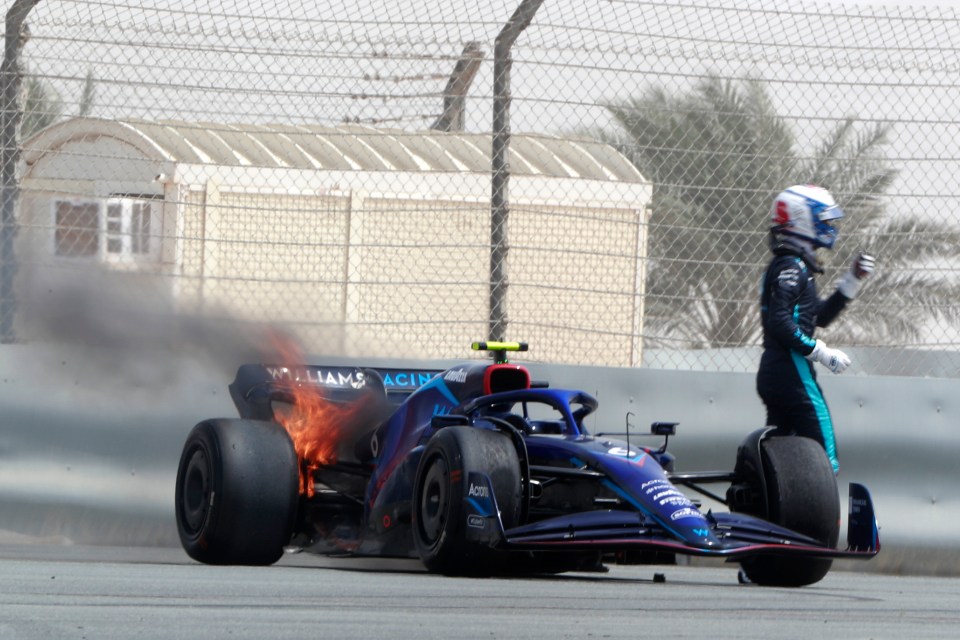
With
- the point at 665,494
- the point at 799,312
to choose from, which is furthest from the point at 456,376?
the point at 799,312

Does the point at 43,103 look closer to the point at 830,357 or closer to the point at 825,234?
the point at 825,234

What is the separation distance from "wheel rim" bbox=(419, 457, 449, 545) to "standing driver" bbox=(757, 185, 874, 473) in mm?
1921

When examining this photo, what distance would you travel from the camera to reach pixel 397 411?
709cm

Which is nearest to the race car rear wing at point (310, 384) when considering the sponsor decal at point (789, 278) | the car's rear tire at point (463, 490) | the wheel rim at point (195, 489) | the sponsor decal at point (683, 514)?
the wheel rim at point (195, 489)

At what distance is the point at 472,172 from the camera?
844 centimetres

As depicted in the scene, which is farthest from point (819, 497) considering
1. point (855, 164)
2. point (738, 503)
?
point (855, 164)

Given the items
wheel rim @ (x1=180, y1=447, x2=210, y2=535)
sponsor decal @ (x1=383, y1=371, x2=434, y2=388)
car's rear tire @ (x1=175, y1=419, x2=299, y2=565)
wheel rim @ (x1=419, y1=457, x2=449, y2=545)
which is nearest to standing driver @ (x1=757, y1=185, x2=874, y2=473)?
sponsor decal @ (x1=383, y1=371, x2=434, y2=388)

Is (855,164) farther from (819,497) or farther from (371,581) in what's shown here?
(371,581)

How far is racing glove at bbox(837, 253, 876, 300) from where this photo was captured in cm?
765

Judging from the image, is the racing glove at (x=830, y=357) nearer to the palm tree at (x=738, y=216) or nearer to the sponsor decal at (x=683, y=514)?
the palm tree at (x=738, y=216)

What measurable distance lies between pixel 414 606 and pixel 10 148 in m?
4.16

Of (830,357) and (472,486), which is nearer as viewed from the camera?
(472,486)

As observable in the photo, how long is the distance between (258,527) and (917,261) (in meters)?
3.71

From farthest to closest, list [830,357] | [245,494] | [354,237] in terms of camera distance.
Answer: [354,237]
[830,357]
[245,494]
